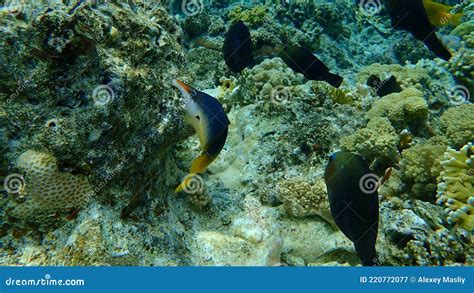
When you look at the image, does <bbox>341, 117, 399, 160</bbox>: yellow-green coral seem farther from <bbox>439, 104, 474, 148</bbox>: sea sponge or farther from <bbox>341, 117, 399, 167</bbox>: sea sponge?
<bbox>439, 104, 474, 148</bbox>: sea sponge

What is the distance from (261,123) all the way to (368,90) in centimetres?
191

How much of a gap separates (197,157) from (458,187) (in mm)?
2397

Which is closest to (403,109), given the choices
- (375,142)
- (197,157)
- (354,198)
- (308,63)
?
(375,142)

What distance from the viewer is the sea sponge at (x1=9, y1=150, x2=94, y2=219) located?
2.06 m

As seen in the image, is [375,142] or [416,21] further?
[375,142]

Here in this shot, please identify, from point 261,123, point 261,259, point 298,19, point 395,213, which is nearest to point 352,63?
point 298,19

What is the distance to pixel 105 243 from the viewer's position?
206cm

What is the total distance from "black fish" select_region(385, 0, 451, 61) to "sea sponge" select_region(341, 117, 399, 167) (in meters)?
0.92

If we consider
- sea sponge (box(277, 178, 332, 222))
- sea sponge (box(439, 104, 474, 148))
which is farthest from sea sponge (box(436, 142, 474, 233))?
sea sponge (box(277, 178, 332, 222))

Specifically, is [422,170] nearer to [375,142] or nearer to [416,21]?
[375,142]

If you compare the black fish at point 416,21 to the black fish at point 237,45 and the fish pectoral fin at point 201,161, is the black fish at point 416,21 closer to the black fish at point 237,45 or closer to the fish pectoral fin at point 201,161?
the black fish at point 237,45

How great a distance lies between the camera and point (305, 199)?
3053 mm

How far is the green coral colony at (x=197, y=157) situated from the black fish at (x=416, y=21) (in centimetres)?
1

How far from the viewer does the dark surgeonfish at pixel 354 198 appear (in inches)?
77.7
